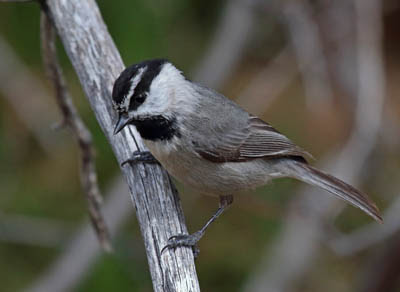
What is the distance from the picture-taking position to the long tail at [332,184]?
144 inches

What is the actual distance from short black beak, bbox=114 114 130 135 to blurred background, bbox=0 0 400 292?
1.68m

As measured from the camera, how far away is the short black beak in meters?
3.09

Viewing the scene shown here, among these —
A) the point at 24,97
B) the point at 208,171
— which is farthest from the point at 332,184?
the point at 24,97

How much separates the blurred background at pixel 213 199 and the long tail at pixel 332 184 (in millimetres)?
672

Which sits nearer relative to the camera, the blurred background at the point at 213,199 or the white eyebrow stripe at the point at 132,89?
the white eyebrow stripe at the point at 132,89

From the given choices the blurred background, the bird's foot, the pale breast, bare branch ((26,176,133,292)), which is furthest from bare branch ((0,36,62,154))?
the bird's foot

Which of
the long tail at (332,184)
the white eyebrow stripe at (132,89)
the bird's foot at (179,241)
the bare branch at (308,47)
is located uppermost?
the bare branch at (308,47)

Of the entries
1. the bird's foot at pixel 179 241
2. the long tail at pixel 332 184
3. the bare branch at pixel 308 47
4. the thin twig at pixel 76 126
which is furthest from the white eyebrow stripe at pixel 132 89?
the bare branch at pixel 308 47

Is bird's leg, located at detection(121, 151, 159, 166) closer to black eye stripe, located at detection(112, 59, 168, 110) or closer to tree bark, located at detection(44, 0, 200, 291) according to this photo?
tree bark, located at detection(44, 0, 200, 291)

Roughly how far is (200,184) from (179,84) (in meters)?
0.52

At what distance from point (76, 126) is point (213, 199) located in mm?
2281

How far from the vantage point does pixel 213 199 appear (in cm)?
565

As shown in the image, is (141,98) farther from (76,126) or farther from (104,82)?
(76,126)

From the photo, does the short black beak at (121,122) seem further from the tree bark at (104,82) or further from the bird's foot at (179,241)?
the bird's foot at (179,241)
